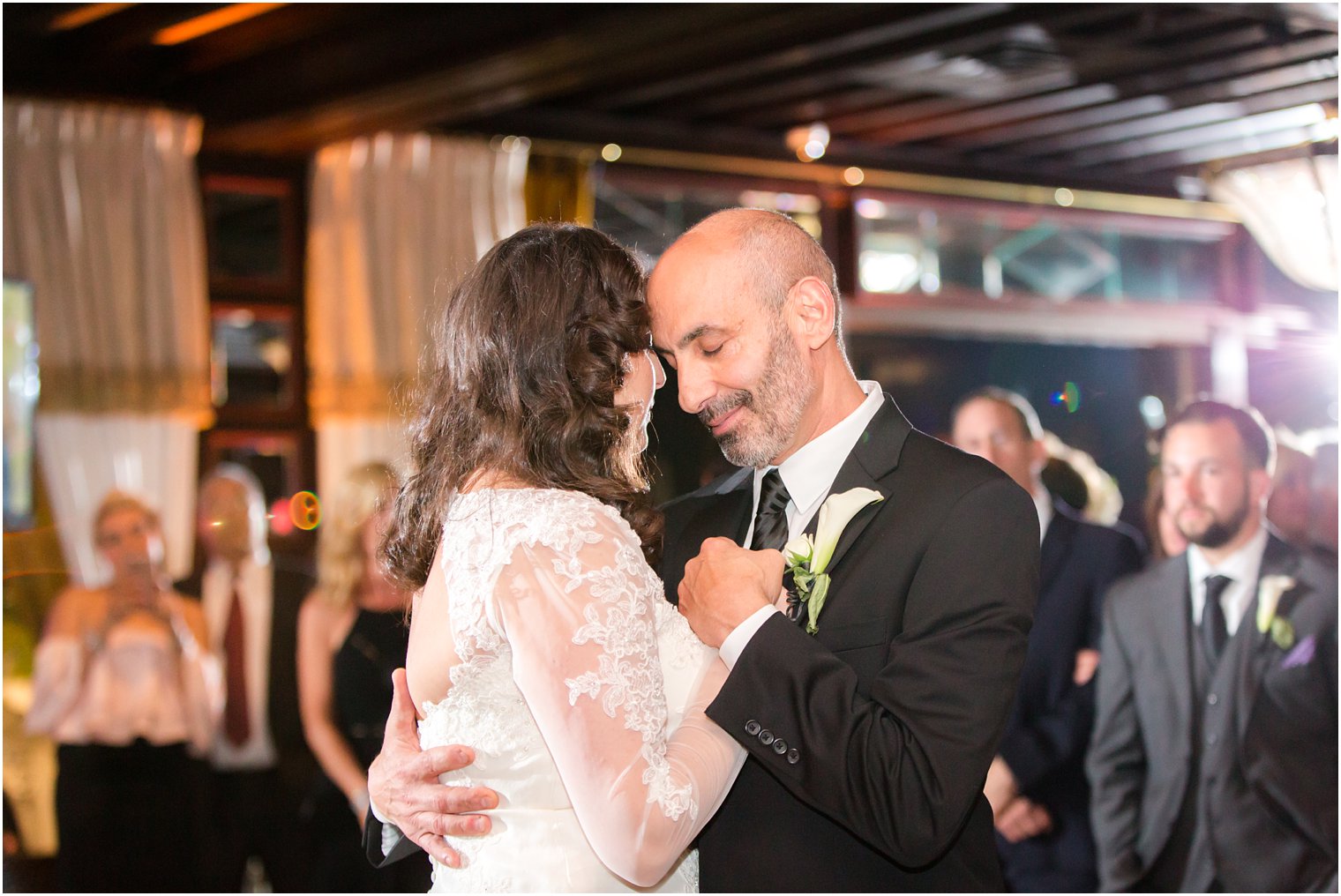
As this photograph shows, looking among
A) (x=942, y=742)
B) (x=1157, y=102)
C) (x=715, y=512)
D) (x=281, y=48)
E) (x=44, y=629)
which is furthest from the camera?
(x=1157, y=102)

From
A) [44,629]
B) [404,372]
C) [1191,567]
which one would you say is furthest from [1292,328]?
[44,629]

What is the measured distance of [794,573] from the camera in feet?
6.33

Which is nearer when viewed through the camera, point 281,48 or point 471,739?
point 471,739

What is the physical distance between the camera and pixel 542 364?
1.81 meters

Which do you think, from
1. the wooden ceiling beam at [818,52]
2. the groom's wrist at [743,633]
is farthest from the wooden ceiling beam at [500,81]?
the groom's wrist at [743,633]

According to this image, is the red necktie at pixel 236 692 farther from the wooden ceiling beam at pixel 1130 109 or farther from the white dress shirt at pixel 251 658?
the wooden ceiling beam at pixel 1130 109

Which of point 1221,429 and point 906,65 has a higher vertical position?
point 906,65

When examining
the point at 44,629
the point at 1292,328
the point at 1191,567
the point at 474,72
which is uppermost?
the point at 474,72

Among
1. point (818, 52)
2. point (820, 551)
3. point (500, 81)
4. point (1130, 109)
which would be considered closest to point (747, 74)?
point (818, 52)

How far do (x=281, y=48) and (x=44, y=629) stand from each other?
2655 mm

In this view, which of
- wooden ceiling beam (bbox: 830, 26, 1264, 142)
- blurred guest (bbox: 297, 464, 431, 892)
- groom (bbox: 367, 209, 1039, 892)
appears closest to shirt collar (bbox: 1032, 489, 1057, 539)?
wooden ceiling beam (bbox: 830, 26, 1264, 142)

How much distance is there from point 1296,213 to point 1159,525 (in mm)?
1072

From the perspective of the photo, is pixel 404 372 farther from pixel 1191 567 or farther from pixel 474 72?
pixel 1191 567

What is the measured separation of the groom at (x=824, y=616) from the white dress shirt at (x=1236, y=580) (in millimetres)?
2461
